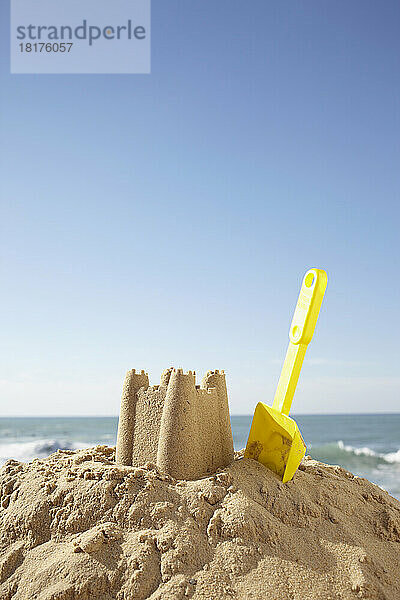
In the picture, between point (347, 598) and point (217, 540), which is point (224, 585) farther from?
point (347, 598)

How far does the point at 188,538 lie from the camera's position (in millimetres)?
1904

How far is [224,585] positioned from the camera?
177 cm

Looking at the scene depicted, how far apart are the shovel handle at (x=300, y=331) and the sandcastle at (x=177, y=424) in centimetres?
29

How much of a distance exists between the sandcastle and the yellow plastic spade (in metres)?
0.17

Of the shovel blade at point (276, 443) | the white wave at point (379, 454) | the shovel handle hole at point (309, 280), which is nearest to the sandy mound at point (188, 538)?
the shovel blade at point (276, 443)

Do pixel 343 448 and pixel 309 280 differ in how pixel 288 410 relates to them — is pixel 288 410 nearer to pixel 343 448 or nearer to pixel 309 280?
pixel 309 280

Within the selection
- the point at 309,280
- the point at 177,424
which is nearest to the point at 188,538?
the point at 177,424

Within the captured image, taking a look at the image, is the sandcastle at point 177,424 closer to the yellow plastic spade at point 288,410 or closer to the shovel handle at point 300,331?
the yellow plastic spade at point 288,410

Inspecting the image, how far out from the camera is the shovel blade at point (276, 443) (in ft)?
7.63

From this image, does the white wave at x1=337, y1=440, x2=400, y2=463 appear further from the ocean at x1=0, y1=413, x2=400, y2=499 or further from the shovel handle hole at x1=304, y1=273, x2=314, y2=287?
the shovel handle hole at x1=304, y1=273, x2=314, y2=287

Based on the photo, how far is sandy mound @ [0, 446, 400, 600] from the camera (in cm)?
180

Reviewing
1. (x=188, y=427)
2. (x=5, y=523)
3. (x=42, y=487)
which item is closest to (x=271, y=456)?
(x=188, y=427)

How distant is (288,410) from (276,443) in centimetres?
19

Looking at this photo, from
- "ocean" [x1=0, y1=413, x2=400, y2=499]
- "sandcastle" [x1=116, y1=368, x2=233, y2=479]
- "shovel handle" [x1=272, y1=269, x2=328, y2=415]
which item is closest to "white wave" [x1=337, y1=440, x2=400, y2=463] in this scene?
"ocean" [x1=0, y1=413, x2=400, y2=499]
